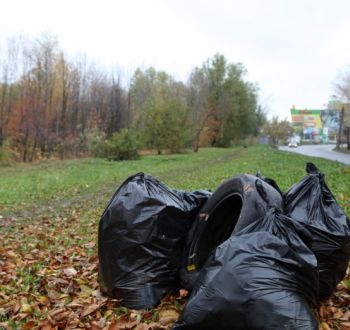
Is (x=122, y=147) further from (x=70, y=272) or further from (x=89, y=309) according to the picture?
(x=89, y=309)

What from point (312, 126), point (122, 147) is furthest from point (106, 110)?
point (312, 126)

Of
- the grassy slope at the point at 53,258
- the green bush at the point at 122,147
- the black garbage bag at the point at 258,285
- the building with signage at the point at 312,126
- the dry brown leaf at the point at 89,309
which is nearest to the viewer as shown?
the black garbage bag at the point at 258,285

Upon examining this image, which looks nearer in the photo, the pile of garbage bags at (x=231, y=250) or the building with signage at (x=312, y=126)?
the pile of garbage bags at (x=231, y=250)

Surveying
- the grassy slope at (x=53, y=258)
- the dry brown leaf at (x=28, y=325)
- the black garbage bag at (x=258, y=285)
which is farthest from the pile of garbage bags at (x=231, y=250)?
the dry brown leaf at (x=28, y=325)

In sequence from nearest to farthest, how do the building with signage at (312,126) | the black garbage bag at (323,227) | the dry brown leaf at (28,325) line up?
the black garbage bag at (323,227), the dry brown leaf at (28,325), the building with signage at (312,126)

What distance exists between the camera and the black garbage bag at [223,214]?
3.21m

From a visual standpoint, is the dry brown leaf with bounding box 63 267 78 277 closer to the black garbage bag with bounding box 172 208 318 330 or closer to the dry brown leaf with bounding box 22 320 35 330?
the dry brown leaf with bounding box 22 320 35 330

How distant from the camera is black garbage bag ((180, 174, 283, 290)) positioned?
3210 mm

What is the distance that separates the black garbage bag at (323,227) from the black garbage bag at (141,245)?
40.8 inches

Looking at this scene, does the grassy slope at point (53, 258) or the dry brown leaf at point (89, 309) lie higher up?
the dry brown leaf at point (89, 309)

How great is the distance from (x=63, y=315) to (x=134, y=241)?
31.5 inches

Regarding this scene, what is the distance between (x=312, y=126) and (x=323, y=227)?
392 feet

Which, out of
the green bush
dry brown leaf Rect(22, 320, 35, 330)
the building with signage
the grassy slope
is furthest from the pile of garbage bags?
the building with signage

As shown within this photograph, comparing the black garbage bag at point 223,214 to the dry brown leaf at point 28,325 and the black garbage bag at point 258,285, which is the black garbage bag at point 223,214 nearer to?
the black garbage bag at point 258,285
